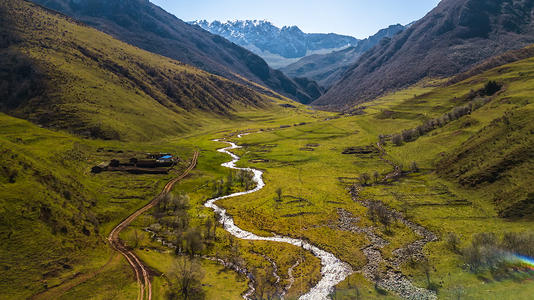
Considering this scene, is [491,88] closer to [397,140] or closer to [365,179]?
[397,140]

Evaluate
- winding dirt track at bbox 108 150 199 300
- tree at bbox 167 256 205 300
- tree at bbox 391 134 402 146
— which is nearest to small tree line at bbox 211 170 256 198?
winding dirt track at bbox 108 150 199 300

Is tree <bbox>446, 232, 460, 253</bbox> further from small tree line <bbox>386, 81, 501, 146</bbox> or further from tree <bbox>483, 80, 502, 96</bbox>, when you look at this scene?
tree <bbox>483, 80, 502, 96</bbox>


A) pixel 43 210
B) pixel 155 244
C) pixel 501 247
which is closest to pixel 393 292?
pixel 501 247

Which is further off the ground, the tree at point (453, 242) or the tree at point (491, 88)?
the tree at point (491, 88)

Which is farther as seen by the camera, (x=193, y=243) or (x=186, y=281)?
(x=193, y=243)

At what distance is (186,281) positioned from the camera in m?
46.5

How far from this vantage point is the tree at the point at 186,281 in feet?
150

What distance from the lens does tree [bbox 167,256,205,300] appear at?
45656 mm

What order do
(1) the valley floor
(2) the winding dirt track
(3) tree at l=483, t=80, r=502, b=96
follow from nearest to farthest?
1. (1) the valley floor
2. (2) the winding dirt track
3. (3) tree at l=483, t=80, r=502, b=96

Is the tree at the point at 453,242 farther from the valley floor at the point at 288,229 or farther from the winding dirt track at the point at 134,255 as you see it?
the winding dirt track at the point at 134,255

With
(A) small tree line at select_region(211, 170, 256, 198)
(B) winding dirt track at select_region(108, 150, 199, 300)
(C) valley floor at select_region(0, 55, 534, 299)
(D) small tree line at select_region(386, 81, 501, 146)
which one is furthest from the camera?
(D) small tree line at select_region(386, 81, 501, 146)

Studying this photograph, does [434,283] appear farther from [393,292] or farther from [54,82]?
[54,82]

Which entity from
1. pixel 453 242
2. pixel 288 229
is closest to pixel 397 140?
pixel 453 242

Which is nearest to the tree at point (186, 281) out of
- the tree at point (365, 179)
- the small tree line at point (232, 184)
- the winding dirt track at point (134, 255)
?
the winding dirt track at point (134, 255)
